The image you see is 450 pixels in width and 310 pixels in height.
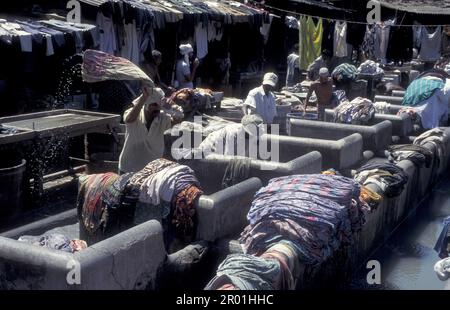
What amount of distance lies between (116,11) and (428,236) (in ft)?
22.1

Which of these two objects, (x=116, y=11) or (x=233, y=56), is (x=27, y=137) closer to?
(x=116, y=11)

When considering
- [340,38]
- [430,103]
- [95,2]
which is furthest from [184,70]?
[340,38]

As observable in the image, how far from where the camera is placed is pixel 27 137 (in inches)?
304

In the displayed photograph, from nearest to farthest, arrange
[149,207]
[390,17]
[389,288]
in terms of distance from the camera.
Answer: [149,207] < [389,288] < [390,17]

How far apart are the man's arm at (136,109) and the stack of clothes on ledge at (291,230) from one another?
1.55 metres

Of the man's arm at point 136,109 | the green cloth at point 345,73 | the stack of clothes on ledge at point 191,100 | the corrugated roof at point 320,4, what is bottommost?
the stack of clothes on ledge at point 191,100

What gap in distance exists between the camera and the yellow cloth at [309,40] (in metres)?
15.7

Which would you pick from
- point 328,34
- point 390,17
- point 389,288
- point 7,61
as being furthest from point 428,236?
point 390,17

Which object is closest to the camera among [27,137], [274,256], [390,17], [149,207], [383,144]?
[274,256]

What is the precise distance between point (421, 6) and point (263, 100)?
1246cm

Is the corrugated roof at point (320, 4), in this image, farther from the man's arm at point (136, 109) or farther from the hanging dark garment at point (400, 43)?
the man's arm at point (136, 109)

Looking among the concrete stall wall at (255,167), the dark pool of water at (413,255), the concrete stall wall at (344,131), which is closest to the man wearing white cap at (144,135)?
the concrete stall wall at (255,167)

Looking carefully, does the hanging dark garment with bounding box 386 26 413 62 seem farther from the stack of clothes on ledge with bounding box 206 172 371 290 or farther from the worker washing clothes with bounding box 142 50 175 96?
the stack of clothes on ledge with bounding box 206 172 371 290

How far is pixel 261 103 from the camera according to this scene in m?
8.71
